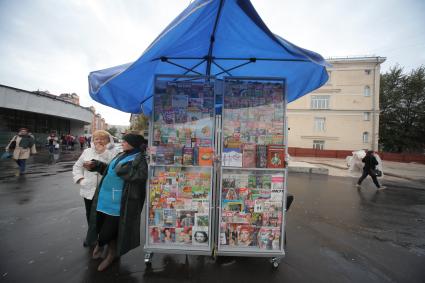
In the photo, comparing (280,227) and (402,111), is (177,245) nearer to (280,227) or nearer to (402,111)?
(280,227)

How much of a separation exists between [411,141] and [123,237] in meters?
41.9

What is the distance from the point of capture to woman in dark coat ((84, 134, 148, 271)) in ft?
8.90

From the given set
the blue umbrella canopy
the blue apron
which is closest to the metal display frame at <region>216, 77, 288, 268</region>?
the blue umbrella canopy

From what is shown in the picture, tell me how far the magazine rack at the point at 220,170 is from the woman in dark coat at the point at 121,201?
0.17m

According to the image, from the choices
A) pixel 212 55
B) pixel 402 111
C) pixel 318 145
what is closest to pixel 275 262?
pixel 212 55

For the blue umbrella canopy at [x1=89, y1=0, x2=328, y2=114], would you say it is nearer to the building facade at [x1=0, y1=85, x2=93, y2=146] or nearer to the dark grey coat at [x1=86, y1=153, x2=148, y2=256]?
the dark grey coat at [x1=86, y1=153, x2=148, y2=256]

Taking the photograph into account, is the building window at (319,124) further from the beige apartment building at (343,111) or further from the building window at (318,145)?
the building window at (318,145)

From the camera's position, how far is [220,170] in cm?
291

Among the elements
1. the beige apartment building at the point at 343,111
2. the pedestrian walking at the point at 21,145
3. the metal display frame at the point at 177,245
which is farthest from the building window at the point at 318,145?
the metal display frame at the point at 177,245

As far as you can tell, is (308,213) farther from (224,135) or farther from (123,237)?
(123,237)

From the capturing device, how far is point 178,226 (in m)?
2.91

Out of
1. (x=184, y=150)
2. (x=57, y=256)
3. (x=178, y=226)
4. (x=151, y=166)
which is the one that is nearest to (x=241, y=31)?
(x=184, y=150)

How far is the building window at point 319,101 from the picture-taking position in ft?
96.4

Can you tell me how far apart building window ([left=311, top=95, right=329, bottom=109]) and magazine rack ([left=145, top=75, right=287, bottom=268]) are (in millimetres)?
29864
